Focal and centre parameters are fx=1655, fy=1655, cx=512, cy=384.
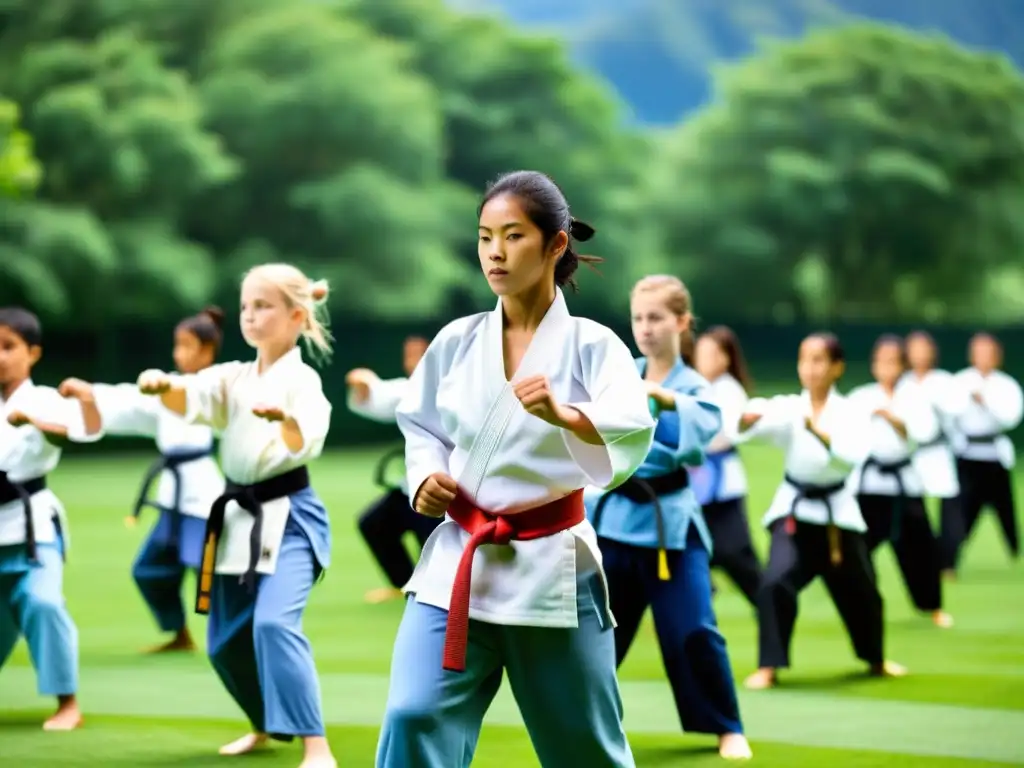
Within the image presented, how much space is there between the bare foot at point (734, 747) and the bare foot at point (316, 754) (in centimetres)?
147

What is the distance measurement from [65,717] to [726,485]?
441cm

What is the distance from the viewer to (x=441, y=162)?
169 ft

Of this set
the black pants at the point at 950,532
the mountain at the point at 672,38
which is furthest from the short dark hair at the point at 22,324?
the mountain at the point at 672,38

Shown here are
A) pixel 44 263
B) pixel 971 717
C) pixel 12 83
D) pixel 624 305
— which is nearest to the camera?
pixel 971 717

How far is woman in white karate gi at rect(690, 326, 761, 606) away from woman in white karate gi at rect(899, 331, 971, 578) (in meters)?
1.92

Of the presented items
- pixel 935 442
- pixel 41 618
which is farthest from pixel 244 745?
pixel 935 442

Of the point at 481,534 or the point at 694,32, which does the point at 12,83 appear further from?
the point at 694,32

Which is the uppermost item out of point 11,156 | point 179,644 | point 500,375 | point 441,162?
point 441,162

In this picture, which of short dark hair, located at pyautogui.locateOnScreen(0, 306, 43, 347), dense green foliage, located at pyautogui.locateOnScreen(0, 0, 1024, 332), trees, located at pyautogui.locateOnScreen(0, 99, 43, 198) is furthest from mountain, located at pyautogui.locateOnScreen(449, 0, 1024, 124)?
short dark hair, located at pyautogui.locateOnScreen(0, 306, 43, 347)

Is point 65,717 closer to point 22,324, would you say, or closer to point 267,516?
point 267,516

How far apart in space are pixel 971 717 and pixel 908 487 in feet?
11.1

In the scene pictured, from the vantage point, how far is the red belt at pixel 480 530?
3.94 metres

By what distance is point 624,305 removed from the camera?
177ft

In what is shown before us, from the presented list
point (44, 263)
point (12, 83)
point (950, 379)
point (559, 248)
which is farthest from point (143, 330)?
point (559, 248)
